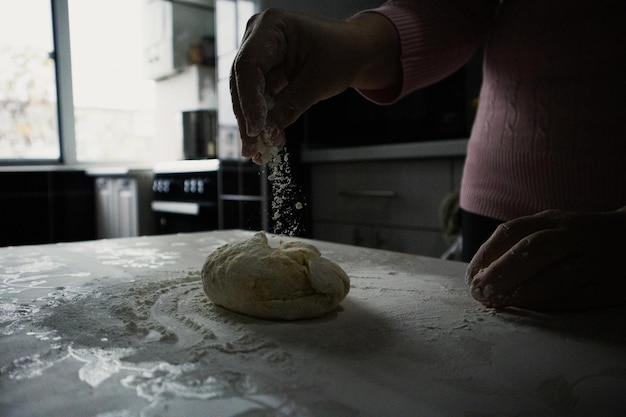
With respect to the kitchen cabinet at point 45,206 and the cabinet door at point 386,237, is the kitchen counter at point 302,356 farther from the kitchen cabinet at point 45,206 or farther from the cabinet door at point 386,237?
the kitchen cabinet at point 45,206

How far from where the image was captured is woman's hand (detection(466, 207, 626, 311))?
1.80ft

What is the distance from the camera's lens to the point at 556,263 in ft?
1.82

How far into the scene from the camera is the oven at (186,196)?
8.18 ft

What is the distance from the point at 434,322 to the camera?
558 mm

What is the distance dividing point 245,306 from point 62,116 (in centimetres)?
312

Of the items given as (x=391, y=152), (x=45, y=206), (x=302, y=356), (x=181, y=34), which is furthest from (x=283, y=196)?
(x=181, y=34)

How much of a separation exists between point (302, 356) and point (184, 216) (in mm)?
2327

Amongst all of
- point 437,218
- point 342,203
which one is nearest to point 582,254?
point 437,218

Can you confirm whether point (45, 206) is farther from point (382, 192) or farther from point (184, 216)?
point (382, 192)

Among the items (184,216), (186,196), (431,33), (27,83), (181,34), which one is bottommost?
(184,216)

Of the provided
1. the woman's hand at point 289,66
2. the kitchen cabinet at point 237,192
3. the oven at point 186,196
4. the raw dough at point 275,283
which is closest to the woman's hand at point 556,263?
the raw dough at point 275,283

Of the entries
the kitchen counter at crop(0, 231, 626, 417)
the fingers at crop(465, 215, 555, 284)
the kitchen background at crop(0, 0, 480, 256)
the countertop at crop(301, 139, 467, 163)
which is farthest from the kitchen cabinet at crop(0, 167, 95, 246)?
the fingers at crop(465, 215, 555, 284)

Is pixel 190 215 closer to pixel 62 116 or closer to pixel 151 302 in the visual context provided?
pixel 62 116

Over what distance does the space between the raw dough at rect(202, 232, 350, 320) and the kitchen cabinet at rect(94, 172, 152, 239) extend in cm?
237
